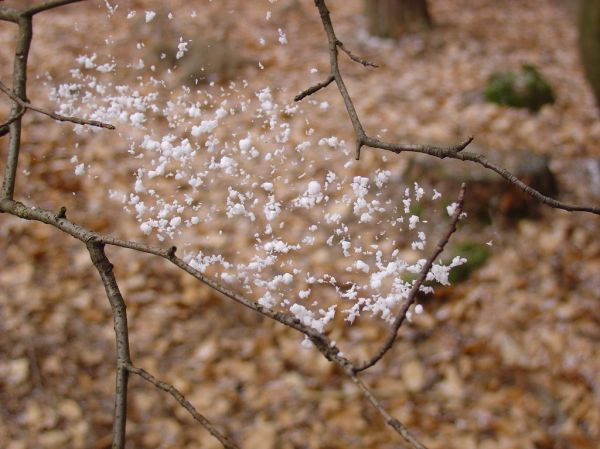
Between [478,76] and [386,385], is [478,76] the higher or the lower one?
the higher one

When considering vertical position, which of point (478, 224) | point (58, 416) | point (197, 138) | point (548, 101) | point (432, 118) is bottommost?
point (58, 416)

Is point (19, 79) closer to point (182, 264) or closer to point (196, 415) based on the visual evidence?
point (182, 264)

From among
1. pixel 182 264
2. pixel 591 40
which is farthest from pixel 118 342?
pixel 591 40

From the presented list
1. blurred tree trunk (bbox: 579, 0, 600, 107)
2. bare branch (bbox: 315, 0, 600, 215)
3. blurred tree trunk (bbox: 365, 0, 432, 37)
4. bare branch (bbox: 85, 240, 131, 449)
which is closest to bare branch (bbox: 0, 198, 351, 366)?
bare branch (bbox: 85, 240, 131, 449)

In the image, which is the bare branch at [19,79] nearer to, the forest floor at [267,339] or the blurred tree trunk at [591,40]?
the forest floor at [267,339]

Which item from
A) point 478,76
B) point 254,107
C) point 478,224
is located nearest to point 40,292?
point 254,107

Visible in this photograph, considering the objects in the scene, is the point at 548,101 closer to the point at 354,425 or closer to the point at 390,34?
the point at 390,34

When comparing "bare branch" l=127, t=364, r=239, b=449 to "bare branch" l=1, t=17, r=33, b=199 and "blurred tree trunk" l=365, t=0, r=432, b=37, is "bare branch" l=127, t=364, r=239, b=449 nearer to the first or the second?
"bare branch" l=1, t=17, r=33, b=199

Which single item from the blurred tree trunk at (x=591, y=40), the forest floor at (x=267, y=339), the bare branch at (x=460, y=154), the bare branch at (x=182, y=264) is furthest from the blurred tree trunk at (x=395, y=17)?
the bare branch at (x=182, y=264)
